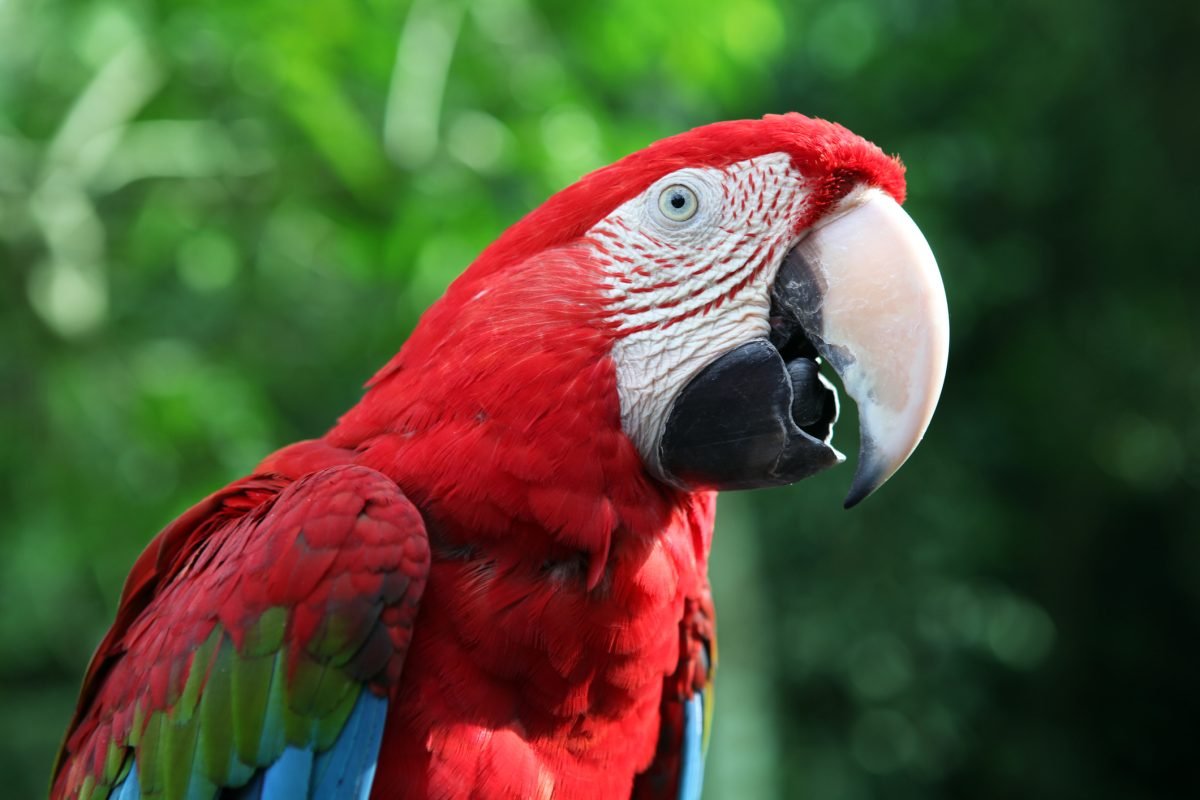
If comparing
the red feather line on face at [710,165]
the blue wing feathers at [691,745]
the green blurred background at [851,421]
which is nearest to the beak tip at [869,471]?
the red feather line on face at [710,165]

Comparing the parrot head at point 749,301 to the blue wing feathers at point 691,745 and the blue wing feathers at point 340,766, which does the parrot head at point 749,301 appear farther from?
the blue wing feathers at point 691,745

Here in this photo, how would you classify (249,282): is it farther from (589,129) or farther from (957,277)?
(957,277)

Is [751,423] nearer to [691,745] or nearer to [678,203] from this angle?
[678,203]

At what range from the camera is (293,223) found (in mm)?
3502

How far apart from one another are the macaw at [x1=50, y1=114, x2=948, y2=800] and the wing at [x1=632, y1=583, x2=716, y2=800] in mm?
290

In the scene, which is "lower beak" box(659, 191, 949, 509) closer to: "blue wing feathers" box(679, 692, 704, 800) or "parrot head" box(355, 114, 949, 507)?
"parrot head" box(355, 114, 949, 507)

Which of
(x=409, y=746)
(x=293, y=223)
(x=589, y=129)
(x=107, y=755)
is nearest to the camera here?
(x=409, y=746)

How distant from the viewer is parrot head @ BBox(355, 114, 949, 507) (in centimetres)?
140

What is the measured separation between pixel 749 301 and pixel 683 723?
2.45 ft

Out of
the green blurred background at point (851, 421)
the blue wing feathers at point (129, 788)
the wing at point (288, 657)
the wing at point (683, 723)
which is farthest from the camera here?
the green blurred background at point (851, 421)

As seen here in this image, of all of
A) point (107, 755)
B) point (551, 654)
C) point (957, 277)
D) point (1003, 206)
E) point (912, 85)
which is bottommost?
point (107, 755)

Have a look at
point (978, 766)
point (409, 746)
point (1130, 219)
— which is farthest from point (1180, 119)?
point (409, 746)

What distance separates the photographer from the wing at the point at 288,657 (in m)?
1.37

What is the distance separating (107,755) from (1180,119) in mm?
5963
